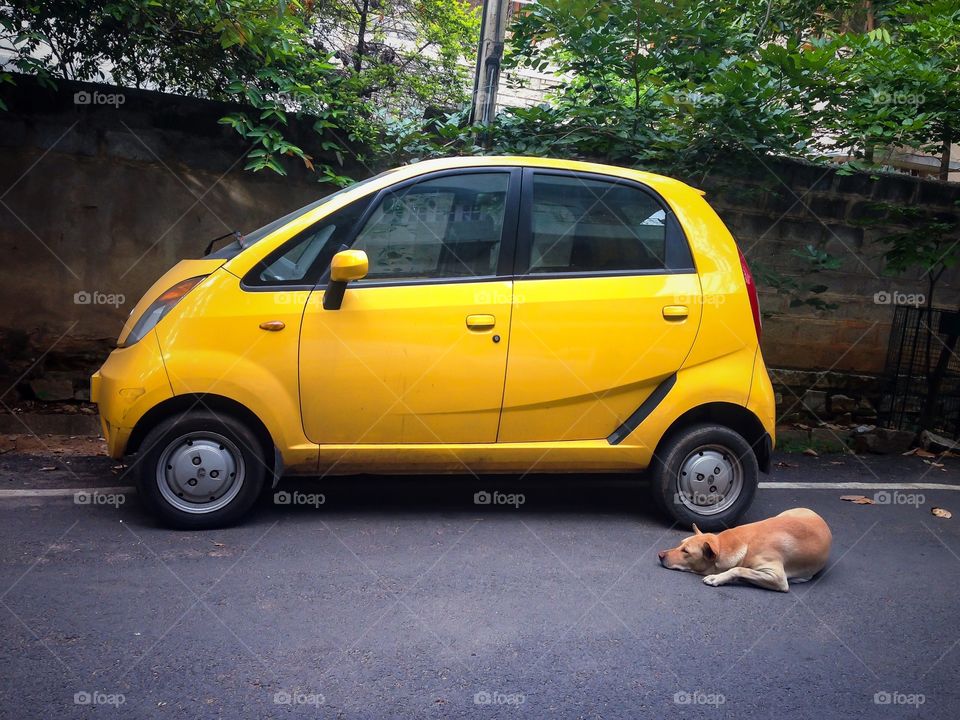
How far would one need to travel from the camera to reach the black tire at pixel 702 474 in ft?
15.4

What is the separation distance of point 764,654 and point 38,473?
443 cm

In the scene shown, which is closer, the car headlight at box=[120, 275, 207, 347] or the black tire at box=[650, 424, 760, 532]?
the car headlight at box=[120, 275, 207, 347]

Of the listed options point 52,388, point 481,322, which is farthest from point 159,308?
point 52,388

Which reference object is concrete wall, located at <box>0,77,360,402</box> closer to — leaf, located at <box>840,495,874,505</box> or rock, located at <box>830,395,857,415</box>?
leaf, located at <box>840,495,874,505</box>

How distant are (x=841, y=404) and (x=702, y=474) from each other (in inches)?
152

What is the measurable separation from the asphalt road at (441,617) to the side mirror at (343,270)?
125cm

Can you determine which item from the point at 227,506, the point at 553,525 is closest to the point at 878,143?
the point at 553,525

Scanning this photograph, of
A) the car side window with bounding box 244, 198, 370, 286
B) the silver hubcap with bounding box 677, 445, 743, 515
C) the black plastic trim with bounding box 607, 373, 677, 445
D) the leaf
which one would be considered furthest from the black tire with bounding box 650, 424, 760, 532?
the car side window with bounding box 244, 198, 370, 286

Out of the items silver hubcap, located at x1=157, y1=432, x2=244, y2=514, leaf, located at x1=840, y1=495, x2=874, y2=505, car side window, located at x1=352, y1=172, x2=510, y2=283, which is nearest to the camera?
silver hubcap, located at x1=157, y1=432, x2=244, y2=514

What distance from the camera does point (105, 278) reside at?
6.89 metres

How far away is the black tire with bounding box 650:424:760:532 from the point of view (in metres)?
4.71

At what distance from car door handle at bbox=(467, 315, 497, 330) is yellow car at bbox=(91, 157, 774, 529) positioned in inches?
0.5

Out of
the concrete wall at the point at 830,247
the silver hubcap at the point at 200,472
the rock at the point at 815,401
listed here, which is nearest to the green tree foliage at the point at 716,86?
the concrete wall at the point at 830,247

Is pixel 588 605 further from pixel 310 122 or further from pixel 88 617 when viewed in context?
pixel 310 122
